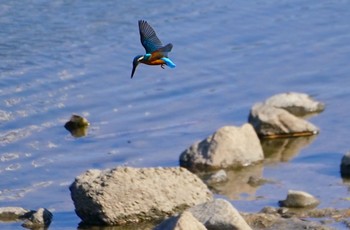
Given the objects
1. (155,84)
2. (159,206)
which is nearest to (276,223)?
(159,206)

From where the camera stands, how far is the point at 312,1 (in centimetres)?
1994

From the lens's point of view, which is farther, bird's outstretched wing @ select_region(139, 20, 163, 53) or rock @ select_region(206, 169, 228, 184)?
rock @ select_region(206, 169, 228, 184)

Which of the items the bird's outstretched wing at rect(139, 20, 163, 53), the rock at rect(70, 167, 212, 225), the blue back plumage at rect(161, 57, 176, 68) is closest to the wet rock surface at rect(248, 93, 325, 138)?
the rock at rect(70, 167, 212, 225)

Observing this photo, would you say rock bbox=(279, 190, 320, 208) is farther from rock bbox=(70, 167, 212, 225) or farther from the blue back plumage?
the blue back plumage

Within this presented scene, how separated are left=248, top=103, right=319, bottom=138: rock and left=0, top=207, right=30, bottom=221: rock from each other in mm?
3733

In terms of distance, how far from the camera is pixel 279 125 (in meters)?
13.9

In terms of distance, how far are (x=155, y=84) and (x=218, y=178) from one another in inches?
146

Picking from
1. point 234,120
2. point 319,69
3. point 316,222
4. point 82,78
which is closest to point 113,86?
point 82,78

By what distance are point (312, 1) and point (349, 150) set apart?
23.4 feet

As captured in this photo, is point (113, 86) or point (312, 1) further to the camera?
point (312, 1)

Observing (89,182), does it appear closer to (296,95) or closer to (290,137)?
(290,137)

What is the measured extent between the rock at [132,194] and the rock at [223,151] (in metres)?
1.44

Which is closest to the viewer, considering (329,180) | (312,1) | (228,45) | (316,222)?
(316,222)

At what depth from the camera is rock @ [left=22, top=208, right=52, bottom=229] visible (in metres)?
11.0
